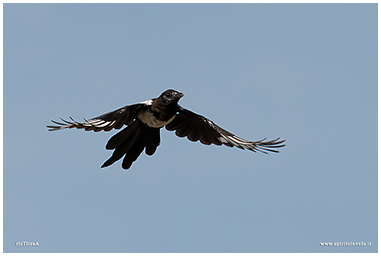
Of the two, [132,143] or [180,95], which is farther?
[132,143]

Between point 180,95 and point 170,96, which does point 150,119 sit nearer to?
point 170,96

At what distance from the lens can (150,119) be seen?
49.0ft

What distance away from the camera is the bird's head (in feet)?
47.2

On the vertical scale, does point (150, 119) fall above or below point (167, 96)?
below

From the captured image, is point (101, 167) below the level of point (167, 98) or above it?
below

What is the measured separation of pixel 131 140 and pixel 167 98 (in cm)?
127

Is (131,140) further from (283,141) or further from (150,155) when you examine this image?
(283,141)

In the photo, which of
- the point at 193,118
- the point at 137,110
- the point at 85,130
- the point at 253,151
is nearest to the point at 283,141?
the point at 253,151

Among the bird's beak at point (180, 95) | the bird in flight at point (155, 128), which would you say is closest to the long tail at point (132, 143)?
the bird in flight at point (155, 128)

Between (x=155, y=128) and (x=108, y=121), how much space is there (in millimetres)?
1485

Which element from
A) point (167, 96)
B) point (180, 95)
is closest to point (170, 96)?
point (167, 96)

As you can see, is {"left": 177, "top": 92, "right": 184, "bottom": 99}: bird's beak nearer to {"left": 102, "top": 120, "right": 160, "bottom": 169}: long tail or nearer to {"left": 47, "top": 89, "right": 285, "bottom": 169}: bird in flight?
{"left": 47, "top": 89, "right": 285, "bottom": 169}: bird in flight

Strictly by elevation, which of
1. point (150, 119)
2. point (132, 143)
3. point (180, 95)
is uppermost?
point (180, 95)

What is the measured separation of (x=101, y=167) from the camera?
14898 mm
